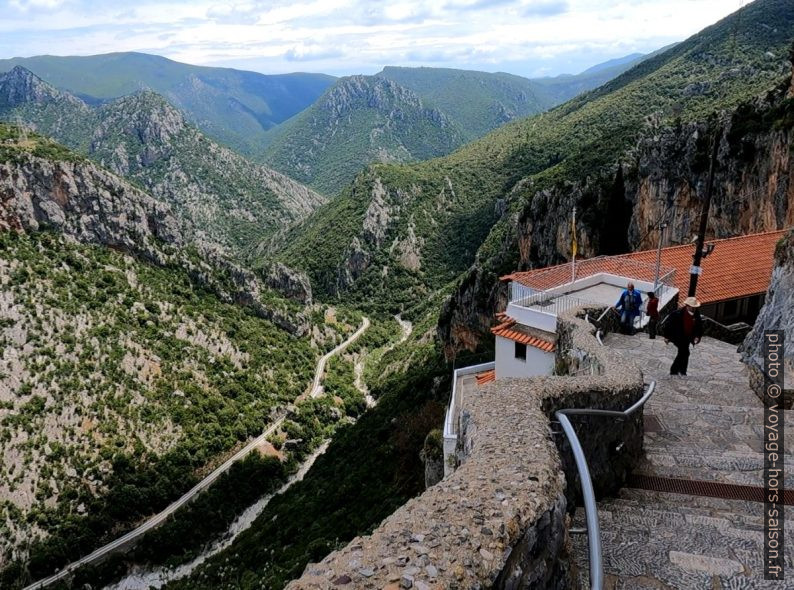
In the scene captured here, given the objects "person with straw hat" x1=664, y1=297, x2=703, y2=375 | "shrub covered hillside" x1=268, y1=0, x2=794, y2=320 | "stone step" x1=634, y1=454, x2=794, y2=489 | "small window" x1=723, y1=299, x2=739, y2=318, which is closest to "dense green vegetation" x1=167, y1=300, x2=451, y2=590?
"person with straw hat" x1=664, y1=297, x2=703, y2=375

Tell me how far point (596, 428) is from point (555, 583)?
2699 millimetres

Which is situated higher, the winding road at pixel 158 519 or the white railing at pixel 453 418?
the white railing at pixel 453 418

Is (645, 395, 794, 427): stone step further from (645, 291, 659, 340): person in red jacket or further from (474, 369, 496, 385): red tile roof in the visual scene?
(474, 369, 496, 385): red tile roof

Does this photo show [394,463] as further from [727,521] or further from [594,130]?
[594,130]

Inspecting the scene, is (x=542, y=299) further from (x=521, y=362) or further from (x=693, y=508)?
(x=693, y=508)

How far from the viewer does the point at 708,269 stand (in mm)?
19797

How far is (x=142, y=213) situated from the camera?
215 ft

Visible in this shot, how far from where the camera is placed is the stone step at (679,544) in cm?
516

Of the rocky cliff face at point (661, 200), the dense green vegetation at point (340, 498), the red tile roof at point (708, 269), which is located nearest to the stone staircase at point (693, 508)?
the red tile roof at point (708, 269)

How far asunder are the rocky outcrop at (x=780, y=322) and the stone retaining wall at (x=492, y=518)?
15.4 ft

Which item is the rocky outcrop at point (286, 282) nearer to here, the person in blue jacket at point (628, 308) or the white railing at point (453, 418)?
the white railing at point (453, 418)

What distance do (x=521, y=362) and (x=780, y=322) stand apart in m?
6.07

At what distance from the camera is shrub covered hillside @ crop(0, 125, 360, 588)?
38.6 m

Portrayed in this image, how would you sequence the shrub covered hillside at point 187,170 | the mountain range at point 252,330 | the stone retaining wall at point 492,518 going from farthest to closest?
the shrub covered hillside at point 187,170 → the mountain range at point 252,330 → the stone retaining wall at point 492,518
